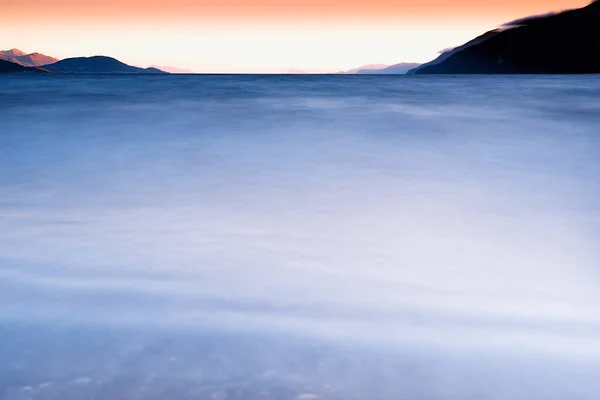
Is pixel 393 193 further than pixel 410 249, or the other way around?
pixel 393 193

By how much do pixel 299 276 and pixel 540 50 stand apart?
5373 inches

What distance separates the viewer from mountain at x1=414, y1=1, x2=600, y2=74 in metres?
112

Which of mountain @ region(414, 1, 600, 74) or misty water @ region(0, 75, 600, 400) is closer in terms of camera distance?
misty water @ region(0, 75, 600, 400)

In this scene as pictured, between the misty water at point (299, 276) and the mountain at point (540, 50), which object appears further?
the mountain at point (540, 50)

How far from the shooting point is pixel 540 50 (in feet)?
400

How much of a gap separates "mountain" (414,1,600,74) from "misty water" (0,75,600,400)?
11385cm

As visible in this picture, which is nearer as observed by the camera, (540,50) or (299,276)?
(299,276)

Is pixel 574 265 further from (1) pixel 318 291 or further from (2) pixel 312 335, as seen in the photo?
(2) pixel 312 335

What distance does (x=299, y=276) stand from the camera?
2.94 metres

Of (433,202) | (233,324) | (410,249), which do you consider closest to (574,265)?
(410,249)

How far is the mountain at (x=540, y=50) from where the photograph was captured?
366 ft

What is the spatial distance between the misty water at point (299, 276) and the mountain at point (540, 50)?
374ft

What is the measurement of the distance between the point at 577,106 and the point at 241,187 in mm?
12746

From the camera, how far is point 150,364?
1890mm
